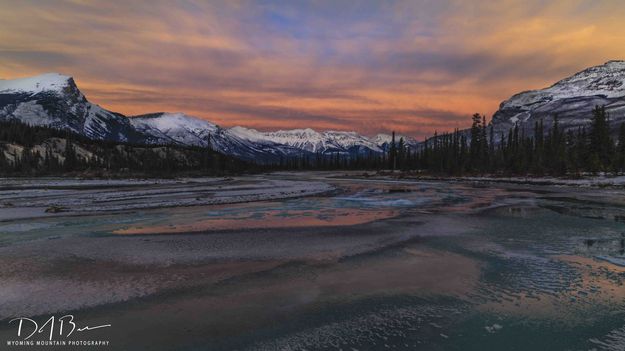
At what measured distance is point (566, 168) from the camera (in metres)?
79.0

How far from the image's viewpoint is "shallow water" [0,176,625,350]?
7699mm

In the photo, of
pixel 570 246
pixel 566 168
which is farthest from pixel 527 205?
pixel 566 168

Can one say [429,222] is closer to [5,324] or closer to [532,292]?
[532,292]

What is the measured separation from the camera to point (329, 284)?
36.0 ft
